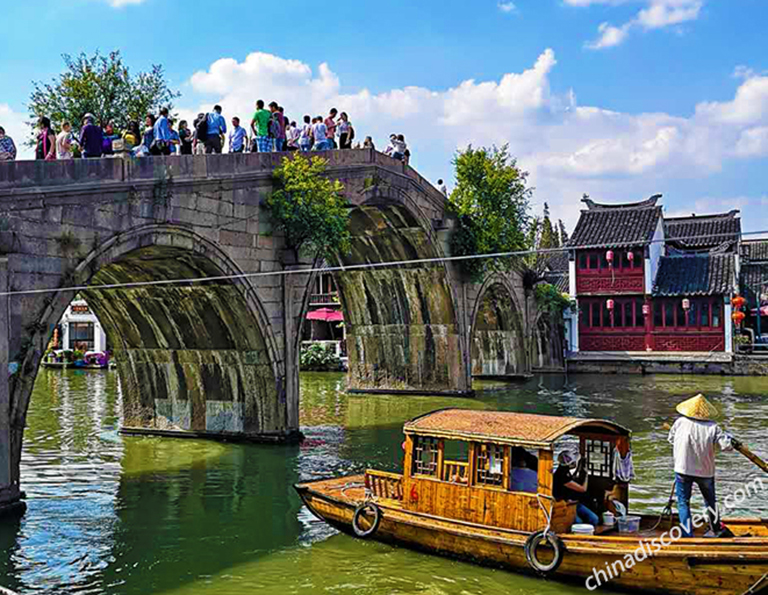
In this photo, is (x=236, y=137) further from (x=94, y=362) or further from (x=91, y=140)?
(x=94, y=362)

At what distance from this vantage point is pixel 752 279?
4019 centimetres

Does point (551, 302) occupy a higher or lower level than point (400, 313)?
higher

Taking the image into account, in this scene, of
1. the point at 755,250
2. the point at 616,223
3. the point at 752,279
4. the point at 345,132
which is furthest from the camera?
the point at 755,250

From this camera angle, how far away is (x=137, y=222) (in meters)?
14.2

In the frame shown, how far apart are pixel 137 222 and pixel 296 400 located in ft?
19.0

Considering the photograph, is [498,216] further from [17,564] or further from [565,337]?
[17,564]

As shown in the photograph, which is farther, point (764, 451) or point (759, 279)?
point (759, 279)

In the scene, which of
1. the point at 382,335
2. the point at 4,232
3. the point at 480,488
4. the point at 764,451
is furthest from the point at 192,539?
the point at 382,335

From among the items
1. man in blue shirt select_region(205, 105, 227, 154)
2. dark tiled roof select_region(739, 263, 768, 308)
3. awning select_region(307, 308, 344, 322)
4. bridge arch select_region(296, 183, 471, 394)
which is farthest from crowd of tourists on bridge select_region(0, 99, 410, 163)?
dark tiled roof select_region(739, 263, 768, 308)

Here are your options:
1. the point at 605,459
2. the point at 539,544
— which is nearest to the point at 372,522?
the point at 539,544

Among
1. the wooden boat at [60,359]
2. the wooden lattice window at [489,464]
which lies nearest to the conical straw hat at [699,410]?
the wooden lattice window at [489,464]

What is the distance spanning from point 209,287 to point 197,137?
9.73 feet

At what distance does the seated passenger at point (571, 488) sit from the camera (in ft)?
31.3

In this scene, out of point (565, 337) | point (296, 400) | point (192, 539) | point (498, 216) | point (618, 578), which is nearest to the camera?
point (618, 578)
